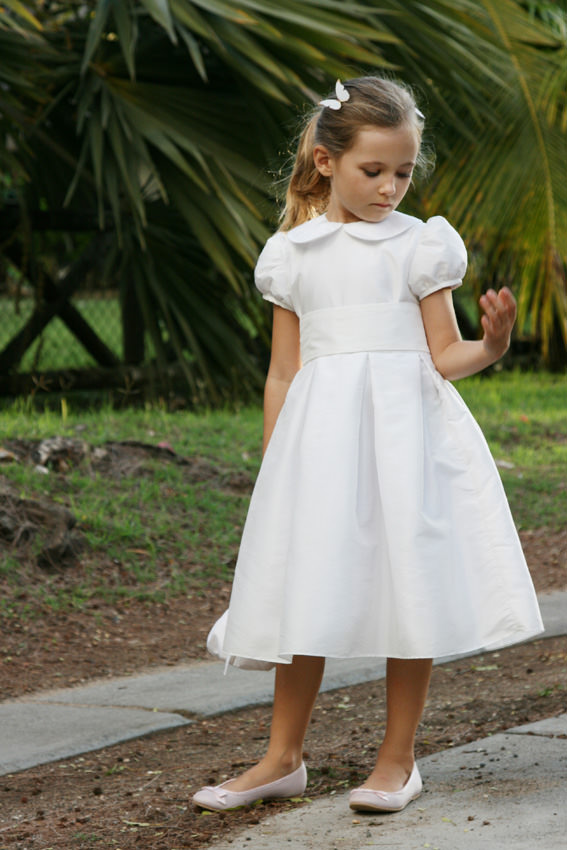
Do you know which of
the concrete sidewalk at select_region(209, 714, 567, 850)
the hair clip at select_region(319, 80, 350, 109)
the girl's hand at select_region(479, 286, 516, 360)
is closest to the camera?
the concrete sidewalk at select_region(209, 714, 567, 850)

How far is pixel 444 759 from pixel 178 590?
1891 mm

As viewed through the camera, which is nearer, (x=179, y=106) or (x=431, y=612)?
(x=431, y=612)

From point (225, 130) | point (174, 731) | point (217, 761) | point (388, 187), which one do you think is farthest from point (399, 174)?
point (225, 130)

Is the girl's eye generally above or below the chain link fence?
above

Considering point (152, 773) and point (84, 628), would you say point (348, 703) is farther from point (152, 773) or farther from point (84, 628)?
point (84, 628)

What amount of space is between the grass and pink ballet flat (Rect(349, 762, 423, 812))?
197 centimetres

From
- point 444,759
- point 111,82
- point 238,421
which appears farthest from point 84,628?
point 111,82

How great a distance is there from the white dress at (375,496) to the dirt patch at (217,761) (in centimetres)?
36

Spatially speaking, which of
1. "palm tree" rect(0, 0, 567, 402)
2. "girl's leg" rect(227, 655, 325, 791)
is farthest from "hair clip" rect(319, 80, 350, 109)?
"palm tree" rect(0, 0, 567, 402)

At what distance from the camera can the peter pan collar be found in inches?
97.3

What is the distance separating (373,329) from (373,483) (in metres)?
0.31

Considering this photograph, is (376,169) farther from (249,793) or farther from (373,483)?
(249,793)

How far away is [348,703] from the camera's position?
3.37 m

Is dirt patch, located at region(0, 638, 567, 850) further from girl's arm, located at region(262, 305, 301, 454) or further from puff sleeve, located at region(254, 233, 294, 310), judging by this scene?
puff sleeve, located at region(254, 233, 294, 310)
